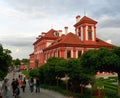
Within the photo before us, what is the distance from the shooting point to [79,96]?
24.2 metres

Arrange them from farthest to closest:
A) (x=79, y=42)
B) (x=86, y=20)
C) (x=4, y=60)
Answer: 1. (x=86, y=20)
2. (x=79, y=42)
3. (x=4, y=60)

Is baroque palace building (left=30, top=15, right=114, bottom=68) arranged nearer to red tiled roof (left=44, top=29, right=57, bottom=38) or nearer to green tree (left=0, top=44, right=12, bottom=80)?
red tiled roof (left=44, top=29, right=57, bottom=38)

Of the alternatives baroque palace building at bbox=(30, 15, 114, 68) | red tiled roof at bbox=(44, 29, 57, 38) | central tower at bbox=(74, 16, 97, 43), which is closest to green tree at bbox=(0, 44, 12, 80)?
baroque palace building at bbox=(30, 15, 114, 68)

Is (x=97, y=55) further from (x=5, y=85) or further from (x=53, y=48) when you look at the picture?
(x=53, y=48)

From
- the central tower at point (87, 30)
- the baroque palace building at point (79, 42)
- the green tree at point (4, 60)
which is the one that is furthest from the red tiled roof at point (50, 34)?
the green tree at point (4, 60)

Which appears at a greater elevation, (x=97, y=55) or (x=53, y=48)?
(x=53, y=48)

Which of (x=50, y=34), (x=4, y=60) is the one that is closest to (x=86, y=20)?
(x=50, y=34)

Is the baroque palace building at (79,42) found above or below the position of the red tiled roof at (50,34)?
below

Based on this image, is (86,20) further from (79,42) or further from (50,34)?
(50,34)

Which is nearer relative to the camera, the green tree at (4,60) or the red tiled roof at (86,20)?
the green tree at (4,60)

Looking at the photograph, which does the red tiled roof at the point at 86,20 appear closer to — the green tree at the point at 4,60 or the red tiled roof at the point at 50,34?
the red tiled roof at the point at 50,34

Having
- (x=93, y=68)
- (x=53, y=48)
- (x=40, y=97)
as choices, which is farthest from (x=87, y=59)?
(x=53, y=48)

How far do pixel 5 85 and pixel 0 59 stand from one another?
2.99m

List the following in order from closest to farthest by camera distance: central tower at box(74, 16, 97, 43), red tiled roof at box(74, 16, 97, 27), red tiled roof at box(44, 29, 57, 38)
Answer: red tiled roof at box(74, 16, 97, 27) < central tower at box(74, 16, 97, 43) < red tiled roof at box(44, 29, 57, 38)
